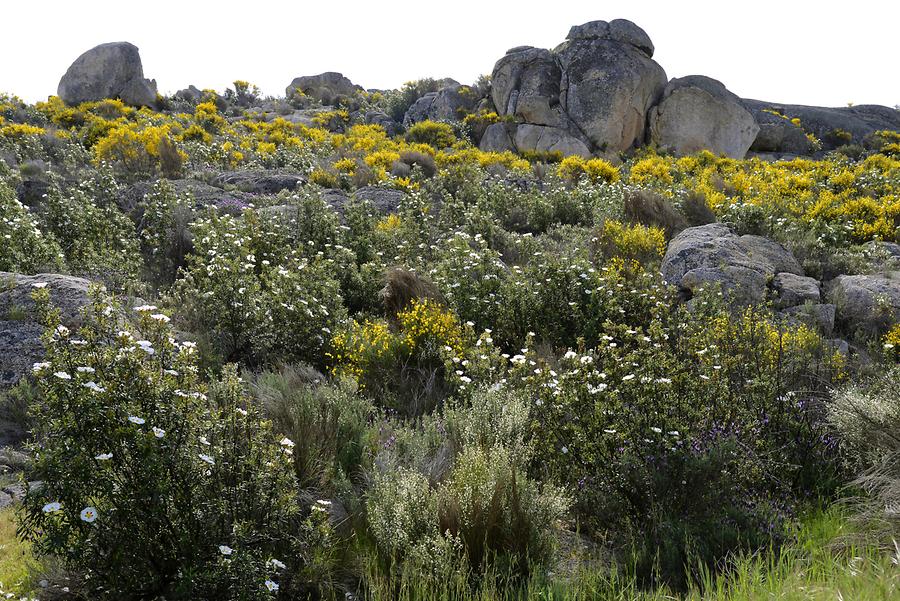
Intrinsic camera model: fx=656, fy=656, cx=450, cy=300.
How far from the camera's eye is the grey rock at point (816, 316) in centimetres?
728

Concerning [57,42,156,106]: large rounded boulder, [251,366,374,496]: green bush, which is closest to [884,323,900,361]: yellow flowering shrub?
[251,366,374,496]: green bush

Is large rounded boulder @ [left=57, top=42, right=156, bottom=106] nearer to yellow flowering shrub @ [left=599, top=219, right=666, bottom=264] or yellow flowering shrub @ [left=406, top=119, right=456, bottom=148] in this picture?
yellow flowering shrub @ [left=406, top=119, right=456, bottom=148]

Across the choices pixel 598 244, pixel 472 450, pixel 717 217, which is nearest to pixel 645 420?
pixel 472 450

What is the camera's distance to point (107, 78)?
86.1 ft

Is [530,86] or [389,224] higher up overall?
[530,86]

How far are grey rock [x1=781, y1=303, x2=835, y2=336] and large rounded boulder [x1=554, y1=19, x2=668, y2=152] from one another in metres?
18.1

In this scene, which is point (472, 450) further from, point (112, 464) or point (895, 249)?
point (895, 249)

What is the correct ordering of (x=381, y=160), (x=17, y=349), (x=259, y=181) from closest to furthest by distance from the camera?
(x=17, y=349) < (x=259, y=181) < (x=381, y=160)

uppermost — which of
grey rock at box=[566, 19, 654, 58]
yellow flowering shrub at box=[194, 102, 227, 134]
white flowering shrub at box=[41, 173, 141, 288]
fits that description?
grey rock at box=[566, 19, 654, 58]

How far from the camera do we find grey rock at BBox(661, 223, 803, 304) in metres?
7.88

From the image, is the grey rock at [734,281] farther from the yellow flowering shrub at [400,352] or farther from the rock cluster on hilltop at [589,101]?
the rock cluster on hilltop at [589,101]

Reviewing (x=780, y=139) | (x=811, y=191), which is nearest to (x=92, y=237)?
(x=811, y=191)

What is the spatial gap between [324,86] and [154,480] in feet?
121

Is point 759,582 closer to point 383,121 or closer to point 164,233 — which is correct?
point 164,233
